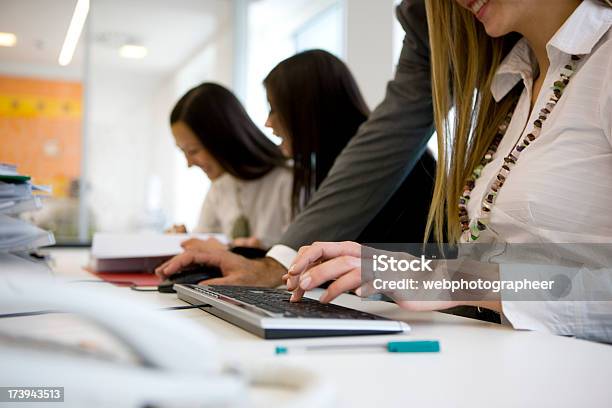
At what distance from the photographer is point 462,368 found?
1.70ft

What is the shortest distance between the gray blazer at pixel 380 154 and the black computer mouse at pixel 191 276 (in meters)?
0.19

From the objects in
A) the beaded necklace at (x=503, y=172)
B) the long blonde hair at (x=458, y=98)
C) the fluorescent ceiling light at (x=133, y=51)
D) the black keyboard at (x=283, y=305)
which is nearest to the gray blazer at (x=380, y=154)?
the long blonde hair at (x=458, y=98)

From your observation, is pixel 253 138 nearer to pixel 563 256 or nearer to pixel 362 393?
pixel 563 256

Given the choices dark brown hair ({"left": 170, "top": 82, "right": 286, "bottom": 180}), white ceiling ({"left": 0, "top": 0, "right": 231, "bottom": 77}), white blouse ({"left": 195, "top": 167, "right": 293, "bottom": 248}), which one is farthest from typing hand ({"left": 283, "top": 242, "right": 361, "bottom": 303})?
white ceiling ({"left": 0, "top": 0, "right": 231, "bottom": 77})

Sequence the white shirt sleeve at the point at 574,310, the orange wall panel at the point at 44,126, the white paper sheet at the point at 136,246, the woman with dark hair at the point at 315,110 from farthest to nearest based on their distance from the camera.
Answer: the orange wall panel at the point at 44,126 → the woman with dark hair at the point at 315,110 → the white paper sheet at the point at 136,246 → the white shirt sleeve at the point at 574,310

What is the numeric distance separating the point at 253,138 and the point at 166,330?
2113mm

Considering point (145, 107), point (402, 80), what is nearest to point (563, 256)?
point (402, 80)

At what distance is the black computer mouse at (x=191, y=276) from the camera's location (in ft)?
3.51

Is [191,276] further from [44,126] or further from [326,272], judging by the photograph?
[44,126]

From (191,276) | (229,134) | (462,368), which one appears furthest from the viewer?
(229,134)

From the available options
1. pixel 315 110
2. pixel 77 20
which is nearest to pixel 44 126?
pixel 77 20

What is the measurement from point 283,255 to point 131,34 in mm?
4959

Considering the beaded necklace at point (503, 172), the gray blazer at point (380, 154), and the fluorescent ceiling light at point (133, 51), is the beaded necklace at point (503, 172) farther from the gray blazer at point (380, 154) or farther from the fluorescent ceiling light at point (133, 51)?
the fluorescent ceiling light at point (133, 51)

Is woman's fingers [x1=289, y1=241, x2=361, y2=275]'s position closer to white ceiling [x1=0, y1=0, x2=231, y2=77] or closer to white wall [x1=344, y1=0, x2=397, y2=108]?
white wall [x1=344, y1=0, x2=397, y2=108]
